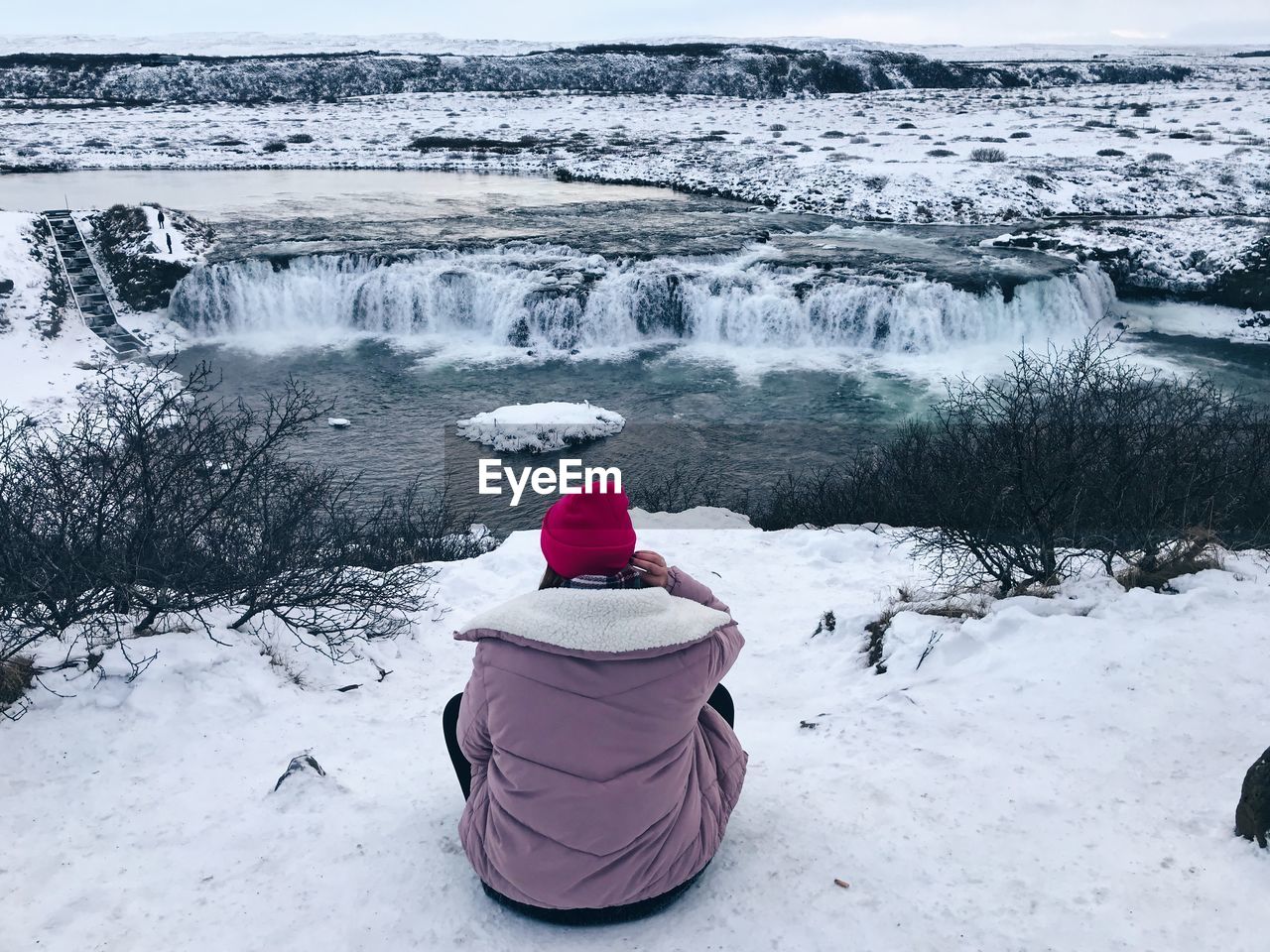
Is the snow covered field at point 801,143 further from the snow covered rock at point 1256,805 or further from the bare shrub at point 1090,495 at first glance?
the snow covered rock at point 1256,805

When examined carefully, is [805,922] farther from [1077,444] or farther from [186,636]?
[1077,444]

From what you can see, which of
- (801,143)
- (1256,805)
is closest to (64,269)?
(1256,805)

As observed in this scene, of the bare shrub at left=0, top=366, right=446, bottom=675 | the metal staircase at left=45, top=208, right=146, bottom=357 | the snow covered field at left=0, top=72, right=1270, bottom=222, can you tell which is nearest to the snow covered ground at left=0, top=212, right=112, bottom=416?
the metal staircase at left=45, top=208, right=146, bottom=357

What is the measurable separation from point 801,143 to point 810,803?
46352 mm

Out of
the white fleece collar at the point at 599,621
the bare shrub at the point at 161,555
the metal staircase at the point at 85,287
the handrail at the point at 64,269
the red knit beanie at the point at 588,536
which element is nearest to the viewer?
the white fleece collar at the point at 599,621

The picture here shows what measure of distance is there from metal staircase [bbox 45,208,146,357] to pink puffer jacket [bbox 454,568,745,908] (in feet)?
72.3

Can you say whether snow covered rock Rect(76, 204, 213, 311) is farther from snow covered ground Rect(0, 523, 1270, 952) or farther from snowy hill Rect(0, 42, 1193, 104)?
snowy hill Rect(0, 42, 1193, 104)

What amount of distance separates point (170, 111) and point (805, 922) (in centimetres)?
7866

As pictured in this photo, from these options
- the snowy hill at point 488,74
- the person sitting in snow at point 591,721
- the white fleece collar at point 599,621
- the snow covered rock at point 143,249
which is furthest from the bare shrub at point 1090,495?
the snowy hill at point 488,74

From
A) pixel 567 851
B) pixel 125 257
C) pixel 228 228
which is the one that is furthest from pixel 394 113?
pixel 567 851

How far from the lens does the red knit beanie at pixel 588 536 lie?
112 inches

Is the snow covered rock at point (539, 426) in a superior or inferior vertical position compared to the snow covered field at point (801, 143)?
inferior

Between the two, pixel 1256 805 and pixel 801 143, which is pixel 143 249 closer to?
pixel 1256 805

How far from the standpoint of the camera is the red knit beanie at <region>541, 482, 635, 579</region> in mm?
2855
